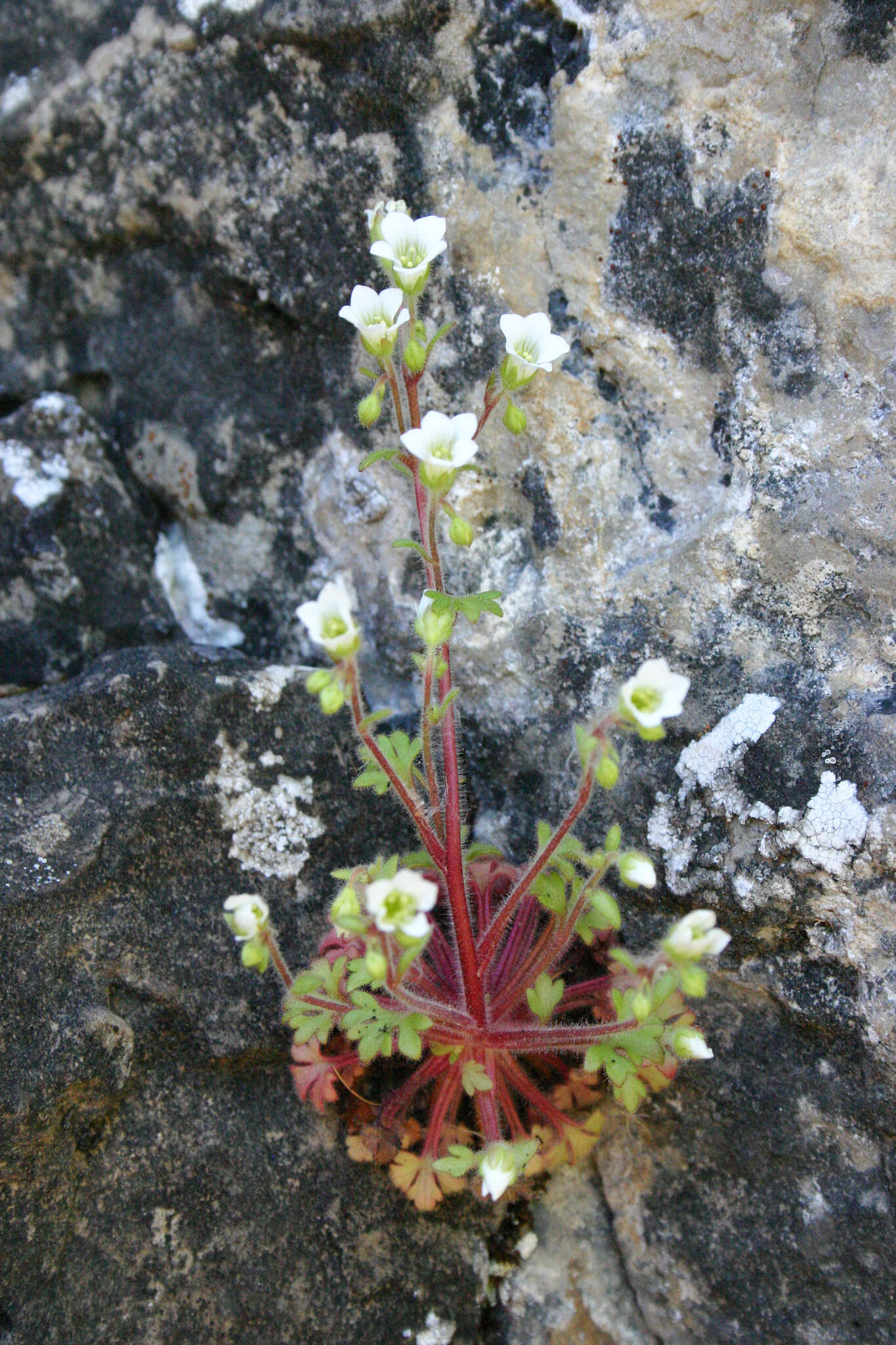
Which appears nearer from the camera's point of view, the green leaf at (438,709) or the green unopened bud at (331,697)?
the green unopened bud at (331,697)

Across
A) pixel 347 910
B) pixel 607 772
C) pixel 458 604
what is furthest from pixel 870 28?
pixel 347 910

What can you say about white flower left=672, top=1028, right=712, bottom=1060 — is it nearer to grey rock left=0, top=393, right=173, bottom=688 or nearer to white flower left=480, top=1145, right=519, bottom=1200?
white flower left=480, top=1145, right=519, bottom=1200

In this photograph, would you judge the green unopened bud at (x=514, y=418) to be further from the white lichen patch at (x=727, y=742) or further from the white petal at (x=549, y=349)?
the white lichen patch at (x=727, y=742)

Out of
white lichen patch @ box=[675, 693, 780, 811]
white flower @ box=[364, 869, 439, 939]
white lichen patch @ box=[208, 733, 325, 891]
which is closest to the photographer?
white flower @ box=[364, 869, 439, 939]

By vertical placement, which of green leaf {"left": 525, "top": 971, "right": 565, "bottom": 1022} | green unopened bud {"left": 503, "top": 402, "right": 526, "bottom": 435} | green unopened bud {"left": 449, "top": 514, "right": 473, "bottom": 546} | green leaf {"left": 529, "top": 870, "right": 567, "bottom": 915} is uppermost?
green unopened bud {"left": 503, "top": 402, "right": 526, "bottom": 435}

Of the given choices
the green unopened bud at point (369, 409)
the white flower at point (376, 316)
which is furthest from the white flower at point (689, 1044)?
the white flower at point (376, 316)

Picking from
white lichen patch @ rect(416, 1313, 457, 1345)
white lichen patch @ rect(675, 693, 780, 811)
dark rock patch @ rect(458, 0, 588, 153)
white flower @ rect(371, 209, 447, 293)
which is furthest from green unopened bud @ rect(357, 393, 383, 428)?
white lichen patch @ rect(416, 1313, 457, 1345)
